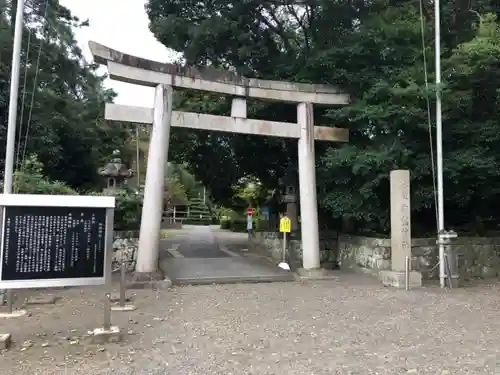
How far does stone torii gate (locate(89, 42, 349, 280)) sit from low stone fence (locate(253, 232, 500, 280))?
1391 millimetres

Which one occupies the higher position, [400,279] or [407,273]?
[407,273]

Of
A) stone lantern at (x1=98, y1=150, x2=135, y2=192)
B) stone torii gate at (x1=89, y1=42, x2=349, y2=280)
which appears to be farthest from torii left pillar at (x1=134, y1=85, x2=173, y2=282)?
stone lantern at (x1=98, y1=150, x2=135, y2=192)

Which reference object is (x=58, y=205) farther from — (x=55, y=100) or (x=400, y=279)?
Result: (x=55, y=100)

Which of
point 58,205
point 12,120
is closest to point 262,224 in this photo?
point 12,120

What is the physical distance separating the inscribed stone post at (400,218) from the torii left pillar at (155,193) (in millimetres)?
5044

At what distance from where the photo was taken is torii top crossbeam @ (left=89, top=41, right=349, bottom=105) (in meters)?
9.58

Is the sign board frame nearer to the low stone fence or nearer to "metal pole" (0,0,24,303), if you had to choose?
"metal pole" (0,0,24,303)

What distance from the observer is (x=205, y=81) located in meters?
10.6

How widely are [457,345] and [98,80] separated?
1965 cm

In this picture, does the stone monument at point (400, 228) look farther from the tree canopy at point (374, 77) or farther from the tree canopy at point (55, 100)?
the tree canopy at point (55, 100)

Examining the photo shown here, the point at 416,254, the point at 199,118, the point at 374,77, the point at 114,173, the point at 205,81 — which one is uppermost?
the point at 374,77

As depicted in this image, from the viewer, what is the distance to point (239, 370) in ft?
14.6

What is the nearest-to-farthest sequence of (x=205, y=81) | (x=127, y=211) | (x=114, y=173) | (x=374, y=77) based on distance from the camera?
(x=205, y=81), (x=374, y=77), (x=127, y=211), (x=114, y=173)

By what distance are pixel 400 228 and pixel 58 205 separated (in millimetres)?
7149
